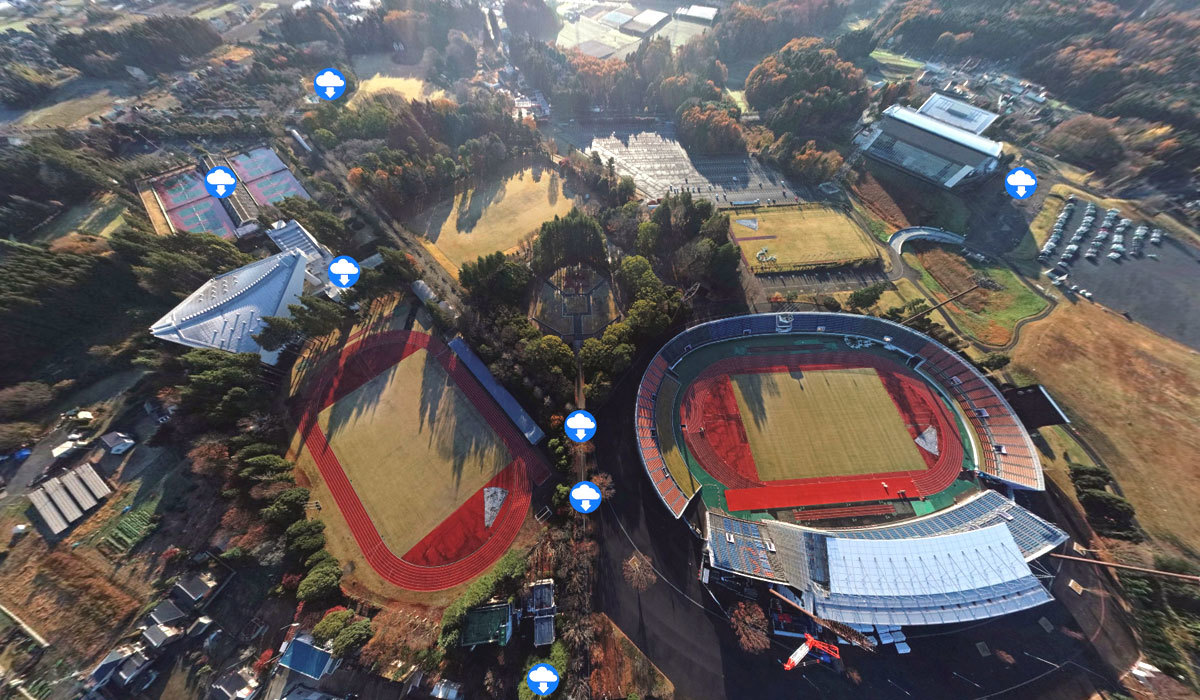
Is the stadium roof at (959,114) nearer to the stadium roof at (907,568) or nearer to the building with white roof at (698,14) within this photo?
the stadium roof at (907,568)

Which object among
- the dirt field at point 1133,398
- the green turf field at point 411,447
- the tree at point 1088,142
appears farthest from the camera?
the tree at point 1088,142

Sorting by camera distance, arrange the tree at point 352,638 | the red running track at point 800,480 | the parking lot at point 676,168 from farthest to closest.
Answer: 1. the parking lot at point 676,168
2. the red running track at point 800,480
3. the tree at point 352,638

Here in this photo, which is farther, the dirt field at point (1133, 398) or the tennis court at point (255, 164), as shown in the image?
the tennis court at point (255, 164)

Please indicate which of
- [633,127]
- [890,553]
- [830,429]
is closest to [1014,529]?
[890,553]

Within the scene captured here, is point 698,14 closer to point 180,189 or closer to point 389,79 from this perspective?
point 389,79

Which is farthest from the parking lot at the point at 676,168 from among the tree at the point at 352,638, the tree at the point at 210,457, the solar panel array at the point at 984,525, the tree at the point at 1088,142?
the tree at the point at 352,638

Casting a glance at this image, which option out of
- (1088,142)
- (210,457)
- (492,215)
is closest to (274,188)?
(492,215)

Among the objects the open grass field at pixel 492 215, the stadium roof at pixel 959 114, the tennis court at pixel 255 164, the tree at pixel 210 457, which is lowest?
the tree at pixel 210 457
